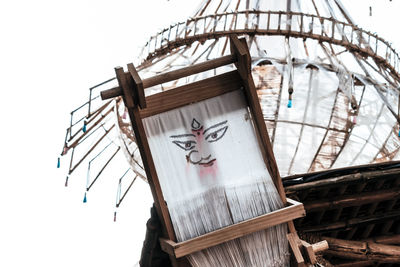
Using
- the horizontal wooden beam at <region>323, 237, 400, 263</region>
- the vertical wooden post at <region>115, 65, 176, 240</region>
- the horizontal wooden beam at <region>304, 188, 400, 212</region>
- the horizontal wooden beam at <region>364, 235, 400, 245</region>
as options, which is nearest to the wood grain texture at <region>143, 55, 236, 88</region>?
the vertical wooden post at <region>115, 65, 176, 240</region>

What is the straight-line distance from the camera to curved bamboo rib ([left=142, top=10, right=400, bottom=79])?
809 cm

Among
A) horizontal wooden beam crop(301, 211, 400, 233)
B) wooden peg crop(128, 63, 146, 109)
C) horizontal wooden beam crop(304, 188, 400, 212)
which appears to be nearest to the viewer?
wooden peg crop(128, 63, 146, 109)

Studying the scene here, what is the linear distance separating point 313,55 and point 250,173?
183 inches

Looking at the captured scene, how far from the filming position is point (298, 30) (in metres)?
8.09

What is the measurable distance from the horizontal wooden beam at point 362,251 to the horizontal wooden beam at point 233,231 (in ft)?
4.37

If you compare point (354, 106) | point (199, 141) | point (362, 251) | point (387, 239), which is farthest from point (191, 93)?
point (354, 106)

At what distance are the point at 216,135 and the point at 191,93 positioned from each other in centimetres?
40

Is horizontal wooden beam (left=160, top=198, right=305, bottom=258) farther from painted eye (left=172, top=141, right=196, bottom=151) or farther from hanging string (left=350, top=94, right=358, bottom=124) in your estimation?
hanging string (left=350, top=94, right=358, bottom=124)

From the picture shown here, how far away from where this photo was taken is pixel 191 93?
4020 mm

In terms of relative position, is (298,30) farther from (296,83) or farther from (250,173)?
(250,173)

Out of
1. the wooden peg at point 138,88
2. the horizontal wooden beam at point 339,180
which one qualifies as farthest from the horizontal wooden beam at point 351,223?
the wooden peg at point 138,88

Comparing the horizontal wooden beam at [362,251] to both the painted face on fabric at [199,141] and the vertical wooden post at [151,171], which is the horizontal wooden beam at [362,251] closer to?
the painted face on fabric at [199,141]

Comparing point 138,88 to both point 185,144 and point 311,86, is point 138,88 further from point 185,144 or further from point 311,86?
point 311,86

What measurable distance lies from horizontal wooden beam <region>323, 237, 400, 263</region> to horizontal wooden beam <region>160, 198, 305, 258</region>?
52.4 inches
